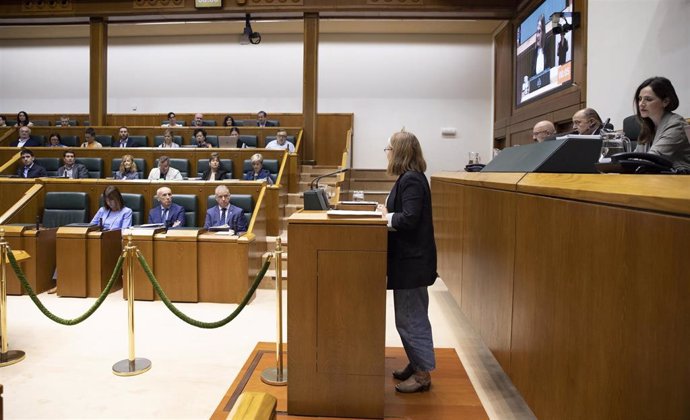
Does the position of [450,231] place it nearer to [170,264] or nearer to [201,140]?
[170,264]

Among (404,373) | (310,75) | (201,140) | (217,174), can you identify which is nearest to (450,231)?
(404,373)

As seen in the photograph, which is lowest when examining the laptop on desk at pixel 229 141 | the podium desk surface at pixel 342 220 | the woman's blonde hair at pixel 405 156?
the podium desk surface at pixel 342 220

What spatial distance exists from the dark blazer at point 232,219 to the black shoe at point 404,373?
2.32m

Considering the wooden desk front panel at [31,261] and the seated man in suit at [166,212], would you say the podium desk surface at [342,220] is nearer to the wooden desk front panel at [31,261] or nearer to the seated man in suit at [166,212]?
the seated man in suit at [166,212]

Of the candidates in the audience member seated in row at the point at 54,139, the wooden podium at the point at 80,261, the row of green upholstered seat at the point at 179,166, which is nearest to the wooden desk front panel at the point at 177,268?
the wooden podium at the point at 80,261

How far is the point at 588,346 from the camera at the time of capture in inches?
47.6

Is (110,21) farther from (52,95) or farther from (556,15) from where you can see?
(556,15)

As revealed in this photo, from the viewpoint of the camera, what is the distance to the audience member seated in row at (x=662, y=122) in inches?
72.4

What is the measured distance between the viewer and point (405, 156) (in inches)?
80.4

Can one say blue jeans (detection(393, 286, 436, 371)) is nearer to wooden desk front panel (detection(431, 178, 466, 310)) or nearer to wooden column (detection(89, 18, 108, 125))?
wooden desk front panel (detection(431, 178, 466, 310))

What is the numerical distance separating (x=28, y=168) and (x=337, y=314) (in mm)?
5226

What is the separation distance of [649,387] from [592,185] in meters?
0.52

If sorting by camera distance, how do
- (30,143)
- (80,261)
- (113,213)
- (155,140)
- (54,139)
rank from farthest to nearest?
1. (155,140)
2. (54,139)
3. (30,143)
4. (113,213)
5. (80,261)

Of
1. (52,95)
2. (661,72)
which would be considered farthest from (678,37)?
(52,95)
